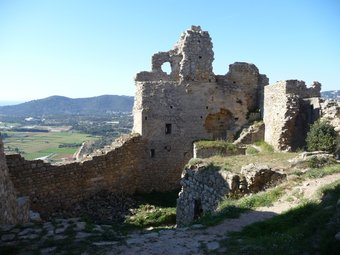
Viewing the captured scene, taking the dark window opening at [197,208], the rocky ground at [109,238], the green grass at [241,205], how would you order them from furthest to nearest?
the dark window opening at [197,208], the green grass at [241,205], the rocky ground at [109,238]

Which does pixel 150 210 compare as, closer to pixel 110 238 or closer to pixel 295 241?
pixel 110 238

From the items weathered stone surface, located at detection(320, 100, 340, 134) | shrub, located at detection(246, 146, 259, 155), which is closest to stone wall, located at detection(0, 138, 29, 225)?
shrub, located at detection(246, 146, 259, 155)

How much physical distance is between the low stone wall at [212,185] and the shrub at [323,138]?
3.30 metres

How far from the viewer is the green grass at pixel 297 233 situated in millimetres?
6074

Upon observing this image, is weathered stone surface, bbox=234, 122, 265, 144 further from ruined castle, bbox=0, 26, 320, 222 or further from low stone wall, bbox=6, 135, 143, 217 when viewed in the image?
low stone wall, bbox=6, 135, 143, 217

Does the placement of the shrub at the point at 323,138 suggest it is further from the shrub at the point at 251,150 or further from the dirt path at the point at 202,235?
the dirt path at the point at 202,235

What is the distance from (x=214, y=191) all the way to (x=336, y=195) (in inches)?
164

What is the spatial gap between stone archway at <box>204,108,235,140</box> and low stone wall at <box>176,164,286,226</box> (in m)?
7.69

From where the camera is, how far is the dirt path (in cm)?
693

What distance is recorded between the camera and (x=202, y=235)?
312 inches

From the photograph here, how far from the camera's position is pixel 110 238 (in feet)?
24.8

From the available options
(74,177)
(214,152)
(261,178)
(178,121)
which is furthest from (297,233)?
(178,121)

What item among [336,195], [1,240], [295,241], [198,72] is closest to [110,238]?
[1,240]

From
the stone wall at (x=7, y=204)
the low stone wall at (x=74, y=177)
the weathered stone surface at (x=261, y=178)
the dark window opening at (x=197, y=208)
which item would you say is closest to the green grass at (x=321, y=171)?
the weathered stone surface at (x=261, y=178)
